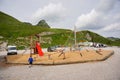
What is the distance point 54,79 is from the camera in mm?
16969

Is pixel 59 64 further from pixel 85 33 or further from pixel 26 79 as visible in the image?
pixel 85 33

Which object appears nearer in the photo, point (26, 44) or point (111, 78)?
point (111, 78)

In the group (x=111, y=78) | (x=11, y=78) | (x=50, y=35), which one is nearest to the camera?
(x=111, y=78)

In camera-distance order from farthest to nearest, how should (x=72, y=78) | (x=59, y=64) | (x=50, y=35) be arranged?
1. (x=50, y=35)
2. (x=59, y=64)
3. (x=72, y=78)

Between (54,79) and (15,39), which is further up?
(15,39)

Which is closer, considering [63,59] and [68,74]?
[68,74]

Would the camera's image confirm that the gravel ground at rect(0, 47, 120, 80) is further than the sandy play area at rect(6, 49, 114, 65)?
No

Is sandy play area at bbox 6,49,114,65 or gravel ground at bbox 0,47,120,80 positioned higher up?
sandy play area at bbox 6,49,114,65

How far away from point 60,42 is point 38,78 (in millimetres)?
99335

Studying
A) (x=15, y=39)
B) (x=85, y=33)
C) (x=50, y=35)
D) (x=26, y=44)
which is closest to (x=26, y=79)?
(x=26, y=44)

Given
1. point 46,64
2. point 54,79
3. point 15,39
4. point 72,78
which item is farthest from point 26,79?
point 15,39

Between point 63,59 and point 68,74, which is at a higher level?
point 63,59

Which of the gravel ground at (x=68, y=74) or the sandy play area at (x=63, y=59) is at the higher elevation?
the sandy play area at (x=63, y=59)

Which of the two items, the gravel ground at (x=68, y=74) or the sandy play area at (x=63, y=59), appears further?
the sandy play area at (x=63, y=59)
